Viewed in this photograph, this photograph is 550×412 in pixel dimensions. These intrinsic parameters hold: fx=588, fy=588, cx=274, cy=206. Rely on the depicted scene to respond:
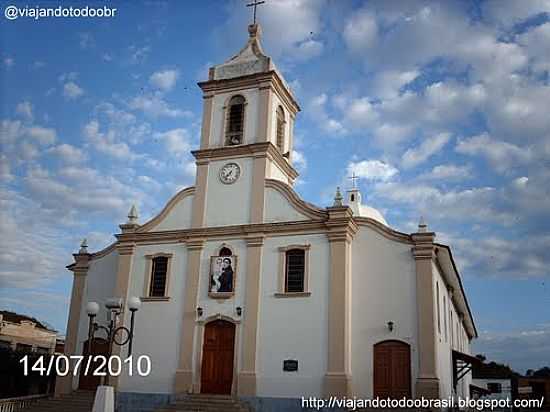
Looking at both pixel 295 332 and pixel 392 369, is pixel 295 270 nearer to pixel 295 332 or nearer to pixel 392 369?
pixel 295 332

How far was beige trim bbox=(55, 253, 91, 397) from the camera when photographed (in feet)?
79.0

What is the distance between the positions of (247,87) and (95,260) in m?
10.1

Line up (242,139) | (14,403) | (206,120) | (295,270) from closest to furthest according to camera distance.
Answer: (295,270)
(14,403)
(242,139)
(206,120)

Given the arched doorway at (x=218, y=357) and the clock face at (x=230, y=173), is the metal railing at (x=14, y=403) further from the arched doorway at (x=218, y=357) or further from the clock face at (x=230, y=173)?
the clock face at (x=230, y=173)

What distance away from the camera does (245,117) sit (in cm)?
2473

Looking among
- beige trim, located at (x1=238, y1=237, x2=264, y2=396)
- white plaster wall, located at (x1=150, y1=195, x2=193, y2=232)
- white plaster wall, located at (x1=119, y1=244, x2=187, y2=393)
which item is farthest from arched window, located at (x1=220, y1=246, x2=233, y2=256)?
white plaster wall, located at (x1=150, y1=195, x2=193, y2=232)

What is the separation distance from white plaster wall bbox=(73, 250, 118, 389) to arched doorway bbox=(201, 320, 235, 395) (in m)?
5.43

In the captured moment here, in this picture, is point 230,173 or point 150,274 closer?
point 150,274

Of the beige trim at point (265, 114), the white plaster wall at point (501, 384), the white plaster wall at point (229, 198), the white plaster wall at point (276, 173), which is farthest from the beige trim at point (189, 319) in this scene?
the white plaster wall at point (501, 384)

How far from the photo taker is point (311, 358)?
2036 cm

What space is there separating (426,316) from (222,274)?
25.3 ft

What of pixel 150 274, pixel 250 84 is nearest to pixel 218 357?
pixel 150 274

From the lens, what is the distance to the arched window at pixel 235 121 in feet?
81.2

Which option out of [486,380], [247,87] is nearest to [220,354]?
[247,87]
